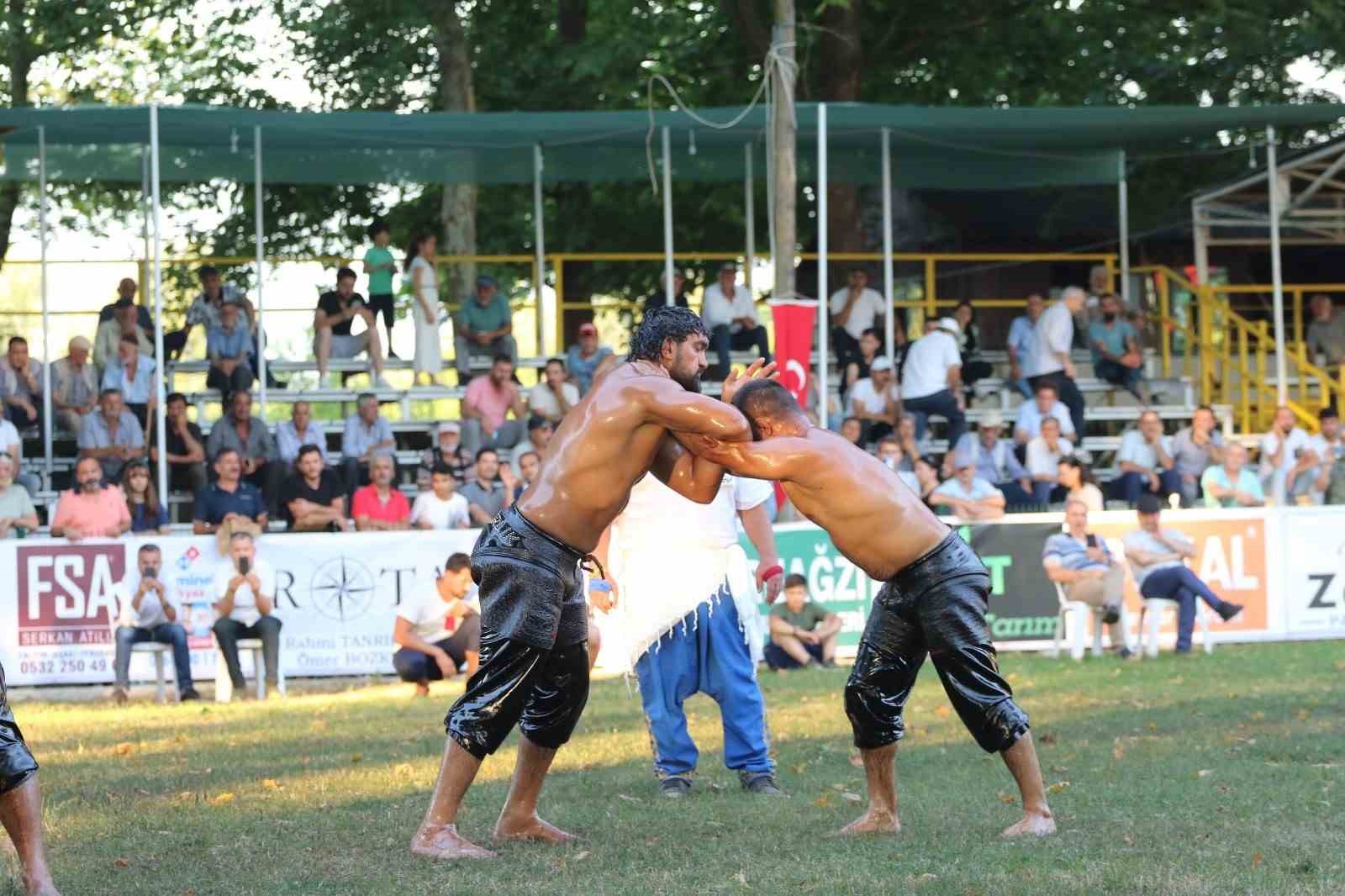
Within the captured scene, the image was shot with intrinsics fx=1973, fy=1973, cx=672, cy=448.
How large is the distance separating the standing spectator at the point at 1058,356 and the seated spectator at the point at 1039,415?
25.5 inches

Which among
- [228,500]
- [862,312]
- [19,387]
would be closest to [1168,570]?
[862,312]

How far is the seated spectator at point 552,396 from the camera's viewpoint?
19.7 metres

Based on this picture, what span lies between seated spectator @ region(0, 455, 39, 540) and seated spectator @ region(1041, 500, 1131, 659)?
8672 mm

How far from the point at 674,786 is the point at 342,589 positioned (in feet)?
24.9

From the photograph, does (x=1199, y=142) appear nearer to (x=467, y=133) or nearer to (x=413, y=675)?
(x=467, y=133)

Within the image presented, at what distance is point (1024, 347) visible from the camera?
2225 cm

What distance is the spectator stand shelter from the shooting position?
1855 centimetres

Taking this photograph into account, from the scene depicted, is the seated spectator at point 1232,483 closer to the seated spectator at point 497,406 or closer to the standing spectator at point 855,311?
the standing spectator at point 855,311

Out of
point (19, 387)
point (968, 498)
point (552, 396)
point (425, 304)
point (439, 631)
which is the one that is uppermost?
point (425, 304)

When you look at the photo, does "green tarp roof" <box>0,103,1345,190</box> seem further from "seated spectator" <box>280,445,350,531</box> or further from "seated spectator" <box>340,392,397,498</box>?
"seated spectator" <box>280,445,350,531</box>

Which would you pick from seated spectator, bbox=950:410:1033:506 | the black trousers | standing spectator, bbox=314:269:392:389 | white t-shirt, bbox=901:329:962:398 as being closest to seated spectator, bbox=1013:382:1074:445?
seated spectator, bbox=950:410:1033:506

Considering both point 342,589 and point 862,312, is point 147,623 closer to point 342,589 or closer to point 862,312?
point 342,589

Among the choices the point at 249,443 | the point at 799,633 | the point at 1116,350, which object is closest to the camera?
the point at 799,633

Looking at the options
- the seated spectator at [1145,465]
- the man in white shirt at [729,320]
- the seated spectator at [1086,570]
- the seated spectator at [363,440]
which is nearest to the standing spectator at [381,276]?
the seated spectator at [363,440]
